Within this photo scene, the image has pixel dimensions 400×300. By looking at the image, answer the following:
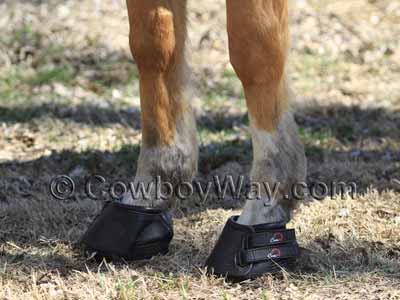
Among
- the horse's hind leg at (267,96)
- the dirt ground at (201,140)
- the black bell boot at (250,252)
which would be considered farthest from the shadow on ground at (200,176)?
the horse's hind leg at (267,96)

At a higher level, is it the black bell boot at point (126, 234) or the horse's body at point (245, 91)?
the horse's body at point (245, 91)

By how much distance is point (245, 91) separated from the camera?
2.83 m

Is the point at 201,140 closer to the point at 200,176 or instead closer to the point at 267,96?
the point at 200,176

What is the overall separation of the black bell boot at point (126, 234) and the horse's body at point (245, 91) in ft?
0.43

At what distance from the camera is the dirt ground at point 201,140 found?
108 inches

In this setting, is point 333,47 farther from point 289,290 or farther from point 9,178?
point 289,290

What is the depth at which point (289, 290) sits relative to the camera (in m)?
2.62

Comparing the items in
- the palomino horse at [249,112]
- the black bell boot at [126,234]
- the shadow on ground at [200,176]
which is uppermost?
the palomino horse at [249,112]

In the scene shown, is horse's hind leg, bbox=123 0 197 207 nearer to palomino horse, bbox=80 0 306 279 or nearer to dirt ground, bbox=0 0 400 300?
palomino horse, bbox=80 0 306 279

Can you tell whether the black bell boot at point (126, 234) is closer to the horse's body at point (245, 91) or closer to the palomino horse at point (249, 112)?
the palomino horse at point (249, 112)

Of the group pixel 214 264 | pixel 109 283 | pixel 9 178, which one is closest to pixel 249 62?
pixel 214 264

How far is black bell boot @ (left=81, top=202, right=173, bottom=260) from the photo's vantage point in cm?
291

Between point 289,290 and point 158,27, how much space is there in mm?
1108

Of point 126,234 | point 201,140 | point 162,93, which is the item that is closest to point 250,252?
point 126,234
